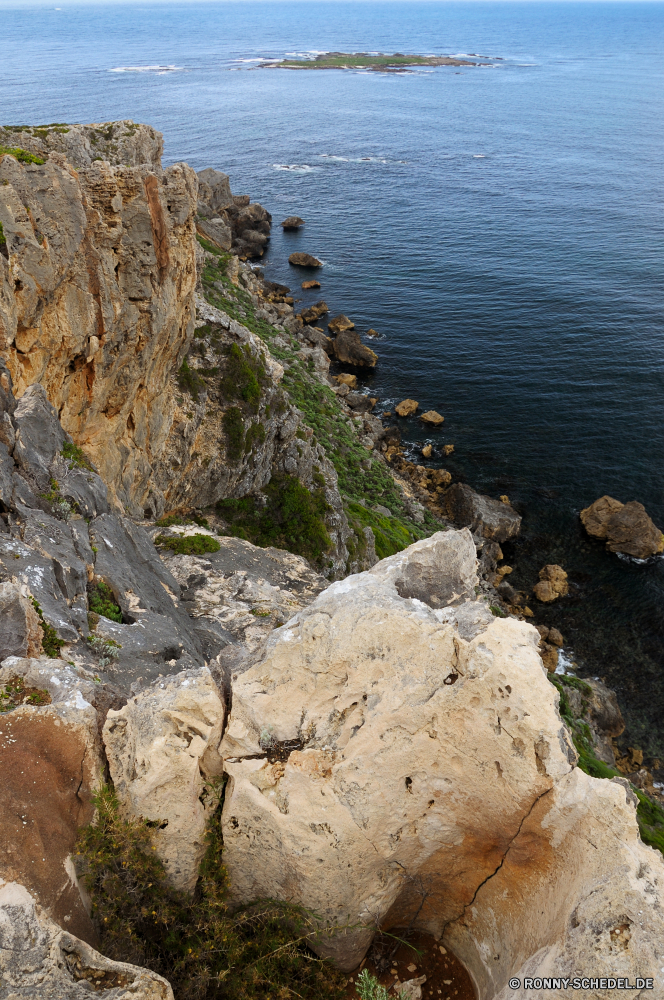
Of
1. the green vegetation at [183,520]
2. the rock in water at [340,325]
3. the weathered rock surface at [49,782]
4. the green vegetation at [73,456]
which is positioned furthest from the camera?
the rock in water at [340,325]

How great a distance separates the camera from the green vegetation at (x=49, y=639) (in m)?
12.4

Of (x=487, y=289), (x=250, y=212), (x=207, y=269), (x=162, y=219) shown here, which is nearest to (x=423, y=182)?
(x=250, y=212)

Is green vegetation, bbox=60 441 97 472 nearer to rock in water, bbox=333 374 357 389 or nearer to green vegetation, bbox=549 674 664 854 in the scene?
green vegetation, bbox=549 674 664 854

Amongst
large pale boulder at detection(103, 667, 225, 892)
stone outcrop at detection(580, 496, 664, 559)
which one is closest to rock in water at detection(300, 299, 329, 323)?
stone outcrop at detection(580, 496, 664, 559)

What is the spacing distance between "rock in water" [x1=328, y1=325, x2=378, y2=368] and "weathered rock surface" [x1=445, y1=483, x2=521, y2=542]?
24994mm

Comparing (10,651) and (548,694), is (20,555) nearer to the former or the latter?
(10,651)

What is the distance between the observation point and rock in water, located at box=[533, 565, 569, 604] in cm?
4841

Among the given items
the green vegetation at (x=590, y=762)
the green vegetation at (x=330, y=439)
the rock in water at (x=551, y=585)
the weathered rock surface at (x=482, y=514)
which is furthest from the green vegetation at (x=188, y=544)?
the rock in water at (x=551, y=585)

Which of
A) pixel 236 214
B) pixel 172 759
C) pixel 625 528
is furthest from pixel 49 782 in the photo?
pixel 236 214

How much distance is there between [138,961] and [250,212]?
4546 inches

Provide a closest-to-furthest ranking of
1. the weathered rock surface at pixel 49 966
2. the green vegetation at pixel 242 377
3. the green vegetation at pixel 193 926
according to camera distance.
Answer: the weathered rock surface at pixel 49 966 < the green vegetation at pixel 193 926 < the green vegetation at pixel 242 377

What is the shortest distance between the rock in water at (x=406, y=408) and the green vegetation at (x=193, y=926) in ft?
193

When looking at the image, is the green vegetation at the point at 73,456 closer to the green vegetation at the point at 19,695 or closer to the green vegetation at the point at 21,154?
the green vegetation at the point at 21,154

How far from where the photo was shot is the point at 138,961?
993cm
